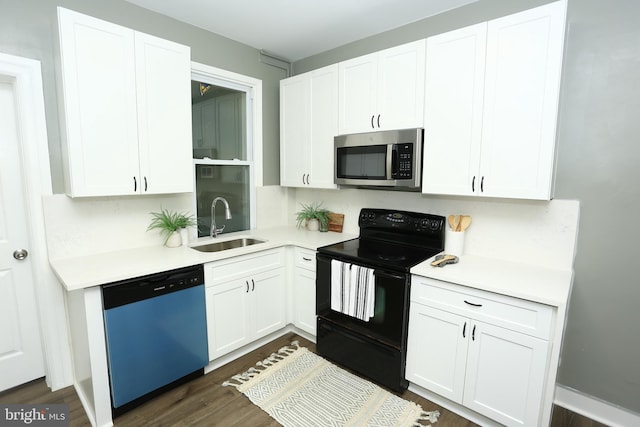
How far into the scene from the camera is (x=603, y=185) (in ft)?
6.18

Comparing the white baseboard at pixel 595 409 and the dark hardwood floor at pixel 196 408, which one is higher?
the white baseboard at pixel 595 409

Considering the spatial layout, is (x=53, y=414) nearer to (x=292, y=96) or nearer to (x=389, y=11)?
(x=292, y=96)

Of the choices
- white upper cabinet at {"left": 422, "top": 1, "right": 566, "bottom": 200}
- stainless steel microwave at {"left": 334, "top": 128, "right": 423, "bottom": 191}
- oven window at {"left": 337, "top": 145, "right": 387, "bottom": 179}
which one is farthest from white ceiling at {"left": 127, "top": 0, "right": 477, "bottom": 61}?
oven window at {"left": 337, "top": 145, "right": 387, "bottom": 179}

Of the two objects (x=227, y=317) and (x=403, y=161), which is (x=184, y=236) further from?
(x=403, y=161)

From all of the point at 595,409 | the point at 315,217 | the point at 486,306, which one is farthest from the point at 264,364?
the point at 595,409

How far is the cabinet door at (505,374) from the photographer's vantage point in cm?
165

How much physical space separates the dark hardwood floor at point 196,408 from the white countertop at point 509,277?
0.89 m

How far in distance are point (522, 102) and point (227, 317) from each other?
8.01ft

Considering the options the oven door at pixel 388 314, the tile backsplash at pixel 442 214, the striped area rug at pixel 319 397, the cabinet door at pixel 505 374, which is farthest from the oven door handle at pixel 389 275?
the striped area rug at pixel 319 397

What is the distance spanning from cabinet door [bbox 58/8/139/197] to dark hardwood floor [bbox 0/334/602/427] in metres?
1.39

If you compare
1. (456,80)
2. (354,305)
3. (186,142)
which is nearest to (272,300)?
(354,305)

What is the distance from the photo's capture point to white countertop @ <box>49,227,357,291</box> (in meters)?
1.77

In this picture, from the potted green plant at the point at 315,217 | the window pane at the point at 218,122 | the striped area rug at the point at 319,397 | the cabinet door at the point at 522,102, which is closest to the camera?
the cabinet door at the point at 522,102

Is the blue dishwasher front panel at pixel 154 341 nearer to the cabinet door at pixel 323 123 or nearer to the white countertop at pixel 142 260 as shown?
the white countertop at pixel 142 260
